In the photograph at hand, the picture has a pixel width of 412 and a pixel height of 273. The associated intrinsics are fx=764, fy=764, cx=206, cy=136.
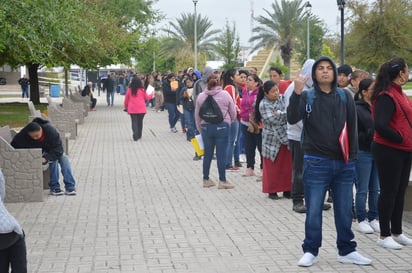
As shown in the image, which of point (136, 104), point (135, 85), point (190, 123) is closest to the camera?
point (190, 123)

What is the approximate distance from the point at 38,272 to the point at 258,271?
6.17 ft

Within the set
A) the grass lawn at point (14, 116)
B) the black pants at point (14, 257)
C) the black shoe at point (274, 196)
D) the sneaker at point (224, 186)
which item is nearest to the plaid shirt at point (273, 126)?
the black shoe at point (274, 196)

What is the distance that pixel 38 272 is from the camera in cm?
654

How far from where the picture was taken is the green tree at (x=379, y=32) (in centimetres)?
4166

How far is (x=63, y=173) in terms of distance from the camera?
10688 mm

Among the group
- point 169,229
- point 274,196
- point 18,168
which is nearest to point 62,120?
point 18,168

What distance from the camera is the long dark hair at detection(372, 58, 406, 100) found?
23.2 ft

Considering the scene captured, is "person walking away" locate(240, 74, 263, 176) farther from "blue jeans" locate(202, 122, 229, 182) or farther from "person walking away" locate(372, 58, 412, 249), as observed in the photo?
"person walking away" locate(372, 58, 412, 249)

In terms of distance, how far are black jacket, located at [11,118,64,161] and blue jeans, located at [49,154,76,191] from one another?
187 millimetres

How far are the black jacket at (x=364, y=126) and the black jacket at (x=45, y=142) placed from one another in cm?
436

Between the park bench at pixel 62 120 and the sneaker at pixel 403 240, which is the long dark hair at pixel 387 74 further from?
the park bench at pixel 62 120

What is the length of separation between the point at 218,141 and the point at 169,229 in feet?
10.3

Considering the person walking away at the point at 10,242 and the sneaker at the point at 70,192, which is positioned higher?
the person walking away at the point at 10,242

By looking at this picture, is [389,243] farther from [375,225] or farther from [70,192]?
[70,192]
